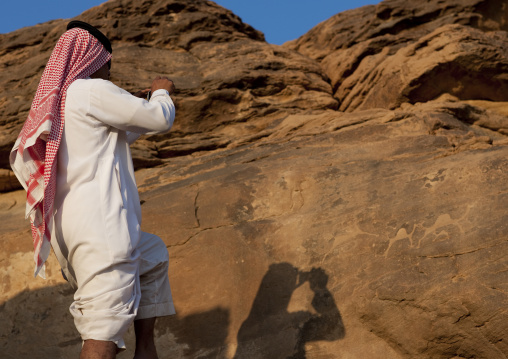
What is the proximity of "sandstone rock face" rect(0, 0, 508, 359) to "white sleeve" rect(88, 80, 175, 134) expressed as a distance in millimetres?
1755

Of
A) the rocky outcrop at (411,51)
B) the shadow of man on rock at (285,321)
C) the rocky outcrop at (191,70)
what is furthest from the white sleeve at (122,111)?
the rocky outcrop at (411,51)

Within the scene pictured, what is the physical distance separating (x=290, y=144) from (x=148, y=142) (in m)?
1.76

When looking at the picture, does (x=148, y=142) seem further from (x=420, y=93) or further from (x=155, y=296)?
(x=155, y=296)

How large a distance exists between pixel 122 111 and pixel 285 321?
1876mm

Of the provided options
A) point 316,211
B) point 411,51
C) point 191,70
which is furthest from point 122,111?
point 411,51

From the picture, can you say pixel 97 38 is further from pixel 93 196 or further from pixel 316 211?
pixel 316 211

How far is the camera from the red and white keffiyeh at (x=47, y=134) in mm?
2711

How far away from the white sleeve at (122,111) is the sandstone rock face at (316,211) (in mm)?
1755

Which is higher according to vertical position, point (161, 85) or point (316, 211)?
point (161, 85)

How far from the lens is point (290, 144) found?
565 centimetres

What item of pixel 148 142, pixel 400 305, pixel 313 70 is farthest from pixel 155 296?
pixel 313 70

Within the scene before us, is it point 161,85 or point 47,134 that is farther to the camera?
point 161,85

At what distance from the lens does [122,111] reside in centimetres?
274

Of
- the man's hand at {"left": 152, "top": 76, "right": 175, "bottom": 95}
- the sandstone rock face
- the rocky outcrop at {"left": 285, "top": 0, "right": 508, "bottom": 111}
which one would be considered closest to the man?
the man's hand at {"left": 152, "top": 76, "right": 175, "bottom": 95}
